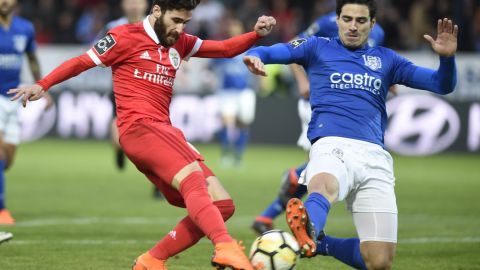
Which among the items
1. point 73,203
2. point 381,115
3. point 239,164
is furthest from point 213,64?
point 381,115

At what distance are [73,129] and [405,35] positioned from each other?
787 centimetres

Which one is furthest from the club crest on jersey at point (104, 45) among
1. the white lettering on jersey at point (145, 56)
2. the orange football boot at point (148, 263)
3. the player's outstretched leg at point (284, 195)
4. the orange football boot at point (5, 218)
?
the orange football boot at point (5, 218)

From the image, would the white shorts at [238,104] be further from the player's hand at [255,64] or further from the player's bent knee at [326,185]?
the player's bent knee at [326,185]

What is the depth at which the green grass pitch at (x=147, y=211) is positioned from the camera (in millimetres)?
8039

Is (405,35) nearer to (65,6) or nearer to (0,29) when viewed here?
(65,6)

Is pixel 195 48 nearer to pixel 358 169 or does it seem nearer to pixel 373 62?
pixel 373 62

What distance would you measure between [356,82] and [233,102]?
44.3 ft

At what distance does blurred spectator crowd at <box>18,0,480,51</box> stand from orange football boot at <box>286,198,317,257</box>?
13731mm

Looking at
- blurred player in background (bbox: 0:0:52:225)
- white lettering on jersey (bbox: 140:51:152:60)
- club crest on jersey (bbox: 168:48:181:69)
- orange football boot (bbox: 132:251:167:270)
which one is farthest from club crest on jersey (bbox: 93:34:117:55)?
blurred player in background (bbox: 0:0:52:225)

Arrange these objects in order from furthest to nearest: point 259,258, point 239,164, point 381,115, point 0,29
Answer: point 239,164, point 0,29, point 381,115, point 259,258

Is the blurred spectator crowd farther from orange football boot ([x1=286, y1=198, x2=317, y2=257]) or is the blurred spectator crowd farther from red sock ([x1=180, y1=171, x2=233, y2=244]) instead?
orange football boot ([x1=286, y1=198, x2=317, y2=257])

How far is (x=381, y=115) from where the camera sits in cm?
682

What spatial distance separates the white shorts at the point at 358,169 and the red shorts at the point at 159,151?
33.0 inches

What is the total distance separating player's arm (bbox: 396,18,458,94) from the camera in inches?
248
